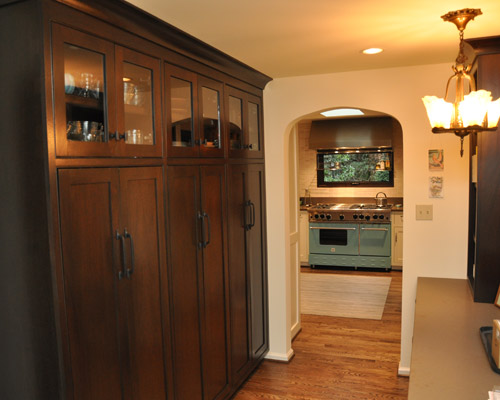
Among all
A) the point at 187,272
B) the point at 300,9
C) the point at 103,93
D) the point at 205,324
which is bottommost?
the point at 205,324

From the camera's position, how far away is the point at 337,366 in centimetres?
394

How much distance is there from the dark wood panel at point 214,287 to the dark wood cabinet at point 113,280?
0.53m

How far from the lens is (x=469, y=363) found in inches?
76.1

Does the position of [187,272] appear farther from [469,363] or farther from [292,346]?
[292,346]

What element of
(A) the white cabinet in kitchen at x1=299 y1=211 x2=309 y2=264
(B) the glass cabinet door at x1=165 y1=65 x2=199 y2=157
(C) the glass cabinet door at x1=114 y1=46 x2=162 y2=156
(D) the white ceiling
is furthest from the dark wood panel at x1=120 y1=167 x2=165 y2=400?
(A) the white cabinet in kitchen at x1=299 y1=211 x2=309 y2=264

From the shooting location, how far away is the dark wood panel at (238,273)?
3.33 meters

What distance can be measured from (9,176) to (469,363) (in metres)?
1.99

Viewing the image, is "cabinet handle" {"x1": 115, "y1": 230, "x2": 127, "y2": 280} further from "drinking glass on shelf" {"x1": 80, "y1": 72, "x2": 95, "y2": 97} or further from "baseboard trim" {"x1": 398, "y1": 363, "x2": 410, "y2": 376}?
"baseboard trim" {"x1": 398, "y1": 363, "x2": 410, "y2": 376}

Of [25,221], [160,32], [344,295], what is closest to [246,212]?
[160,32]

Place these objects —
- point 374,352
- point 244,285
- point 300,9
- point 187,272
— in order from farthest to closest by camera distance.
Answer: point 374,352 → point 244,285 → point 187,272 → point 300,9

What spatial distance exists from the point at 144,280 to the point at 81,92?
0.95 m

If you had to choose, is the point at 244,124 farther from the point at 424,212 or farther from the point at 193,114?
the point at 424,212

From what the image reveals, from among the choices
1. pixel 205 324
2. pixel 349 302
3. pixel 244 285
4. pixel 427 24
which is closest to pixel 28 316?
pixel 205 324

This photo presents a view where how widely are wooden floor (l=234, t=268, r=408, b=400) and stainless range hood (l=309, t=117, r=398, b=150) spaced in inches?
119
